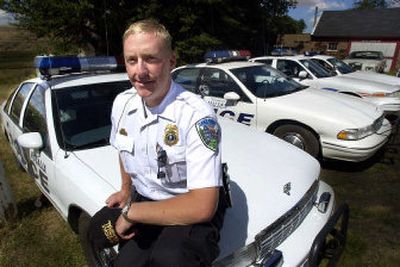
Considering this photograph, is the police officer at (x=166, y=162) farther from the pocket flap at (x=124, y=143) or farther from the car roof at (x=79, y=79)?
the car roof at (x=79, y=79)

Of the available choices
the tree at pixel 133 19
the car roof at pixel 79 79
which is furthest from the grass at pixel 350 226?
the tree at pixel 133 19

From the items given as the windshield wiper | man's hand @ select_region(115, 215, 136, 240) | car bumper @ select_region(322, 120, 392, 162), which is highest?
the windshield wiper

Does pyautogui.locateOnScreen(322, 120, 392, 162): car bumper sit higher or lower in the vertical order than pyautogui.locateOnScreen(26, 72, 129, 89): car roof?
lower

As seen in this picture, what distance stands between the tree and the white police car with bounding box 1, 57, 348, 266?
10.8m

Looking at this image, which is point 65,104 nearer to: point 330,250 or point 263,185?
point 263,185

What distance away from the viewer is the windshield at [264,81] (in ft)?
16.6

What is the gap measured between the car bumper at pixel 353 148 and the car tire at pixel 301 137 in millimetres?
127

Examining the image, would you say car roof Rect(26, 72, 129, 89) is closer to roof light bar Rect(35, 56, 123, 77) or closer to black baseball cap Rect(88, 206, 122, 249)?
roof light bar Rect(35, 56, 123, 77)

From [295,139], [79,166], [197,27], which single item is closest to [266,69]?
[295,139]

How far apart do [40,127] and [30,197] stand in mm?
1437

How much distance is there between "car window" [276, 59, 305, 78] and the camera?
7.93 meters

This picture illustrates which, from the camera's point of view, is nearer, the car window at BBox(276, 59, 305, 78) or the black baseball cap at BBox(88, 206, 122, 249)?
the black baseball cap at BBox(88, 206, 122, 249)

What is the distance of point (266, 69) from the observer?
18.3ft

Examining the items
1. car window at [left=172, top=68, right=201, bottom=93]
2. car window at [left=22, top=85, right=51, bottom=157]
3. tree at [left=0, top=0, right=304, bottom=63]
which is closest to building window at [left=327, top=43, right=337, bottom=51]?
tree at [left=0, top=0, right=304, bottom=63]
